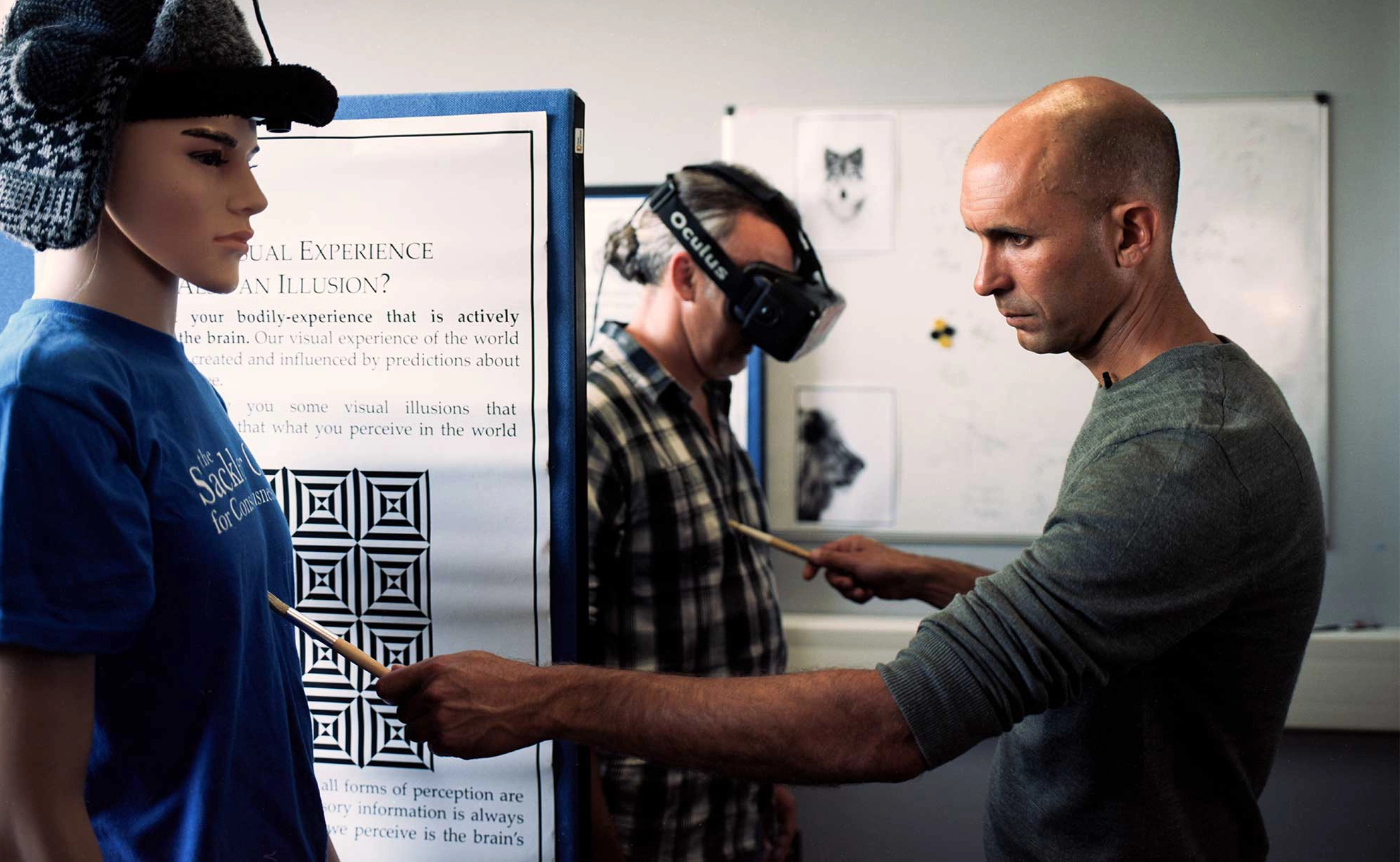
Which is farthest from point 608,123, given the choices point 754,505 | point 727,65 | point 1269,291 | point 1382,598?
point 1382,598

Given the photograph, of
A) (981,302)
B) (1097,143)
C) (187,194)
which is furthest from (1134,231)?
(981,302)

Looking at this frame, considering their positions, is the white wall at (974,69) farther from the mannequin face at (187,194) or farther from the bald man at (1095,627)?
the mannequin face at (187,194)

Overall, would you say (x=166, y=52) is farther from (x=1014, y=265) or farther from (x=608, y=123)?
(x=608, y=123)

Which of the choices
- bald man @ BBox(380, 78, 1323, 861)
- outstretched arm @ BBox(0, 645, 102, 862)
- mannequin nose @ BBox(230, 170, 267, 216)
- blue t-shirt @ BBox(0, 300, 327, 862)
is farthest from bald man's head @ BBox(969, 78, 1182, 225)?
outstretched arm @ BBox(0, 645, 102, 862)

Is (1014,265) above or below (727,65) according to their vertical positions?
below

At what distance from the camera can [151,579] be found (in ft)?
2.37

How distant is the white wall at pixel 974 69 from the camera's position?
2395mm

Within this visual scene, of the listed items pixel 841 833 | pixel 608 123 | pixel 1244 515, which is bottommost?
pixel 841 833

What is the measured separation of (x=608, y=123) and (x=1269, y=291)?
1.73 meters

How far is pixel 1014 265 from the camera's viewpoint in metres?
1.04

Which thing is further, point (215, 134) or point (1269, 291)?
point (1269, 291)

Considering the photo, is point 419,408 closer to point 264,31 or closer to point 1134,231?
point 264,31

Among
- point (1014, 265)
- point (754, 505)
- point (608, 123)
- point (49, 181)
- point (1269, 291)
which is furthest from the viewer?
point (608, 123)

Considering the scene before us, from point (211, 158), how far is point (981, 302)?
6.64ft
